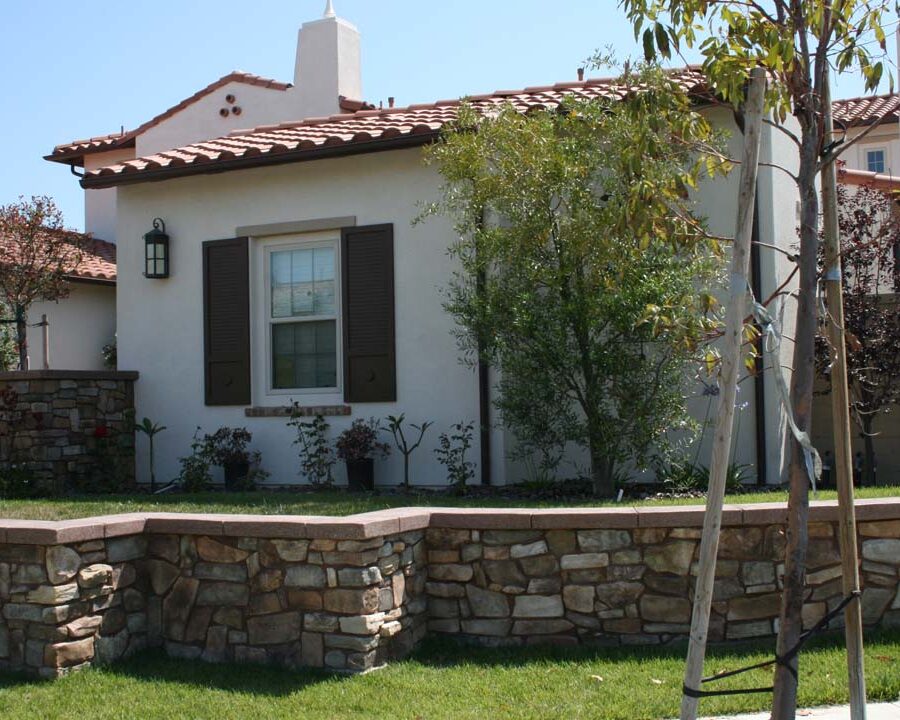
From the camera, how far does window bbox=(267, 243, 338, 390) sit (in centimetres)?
1061

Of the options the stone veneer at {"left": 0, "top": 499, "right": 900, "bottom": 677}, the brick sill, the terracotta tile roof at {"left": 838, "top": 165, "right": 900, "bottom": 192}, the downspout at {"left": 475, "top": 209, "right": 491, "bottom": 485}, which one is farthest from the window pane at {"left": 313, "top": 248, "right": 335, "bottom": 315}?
the terracotta tile roof at {"left": 838, "top": 165, "right": 900, "bottom": 192}

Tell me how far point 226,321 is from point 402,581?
544 centimetres

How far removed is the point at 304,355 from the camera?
35.3ft

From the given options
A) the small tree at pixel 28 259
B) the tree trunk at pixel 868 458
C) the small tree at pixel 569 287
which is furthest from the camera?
the small tree at pixel 28 259

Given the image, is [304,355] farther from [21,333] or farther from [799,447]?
[799,447]

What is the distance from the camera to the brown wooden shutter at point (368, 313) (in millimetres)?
10141

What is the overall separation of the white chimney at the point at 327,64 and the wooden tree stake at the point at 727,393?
1359 centimetres

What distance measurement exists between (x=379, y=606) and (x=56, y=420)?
5.82 m

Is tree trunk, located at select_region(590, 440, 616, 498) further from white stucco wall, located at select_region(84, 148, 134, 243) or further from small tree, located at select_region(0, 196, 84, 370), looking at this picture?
white stucco wall, located at select_region(84, 148, 134, 243)

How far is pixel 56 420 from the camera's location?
10.4 m

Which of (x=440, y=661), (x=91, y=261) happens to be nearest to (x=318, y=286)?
(x=440, y=661)

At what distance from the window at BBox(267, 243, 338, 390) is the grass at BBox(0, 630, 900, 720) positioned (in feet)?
16.0

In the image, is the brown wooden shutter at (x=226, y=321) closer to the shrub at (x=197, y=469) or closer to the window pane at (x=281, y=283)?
the window pane at (x=281, y=283)

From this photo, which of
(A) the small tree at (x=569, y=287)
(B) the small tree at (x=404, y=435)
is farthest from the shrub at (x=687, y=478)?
(B) the small tree at (x=404, y=435)
